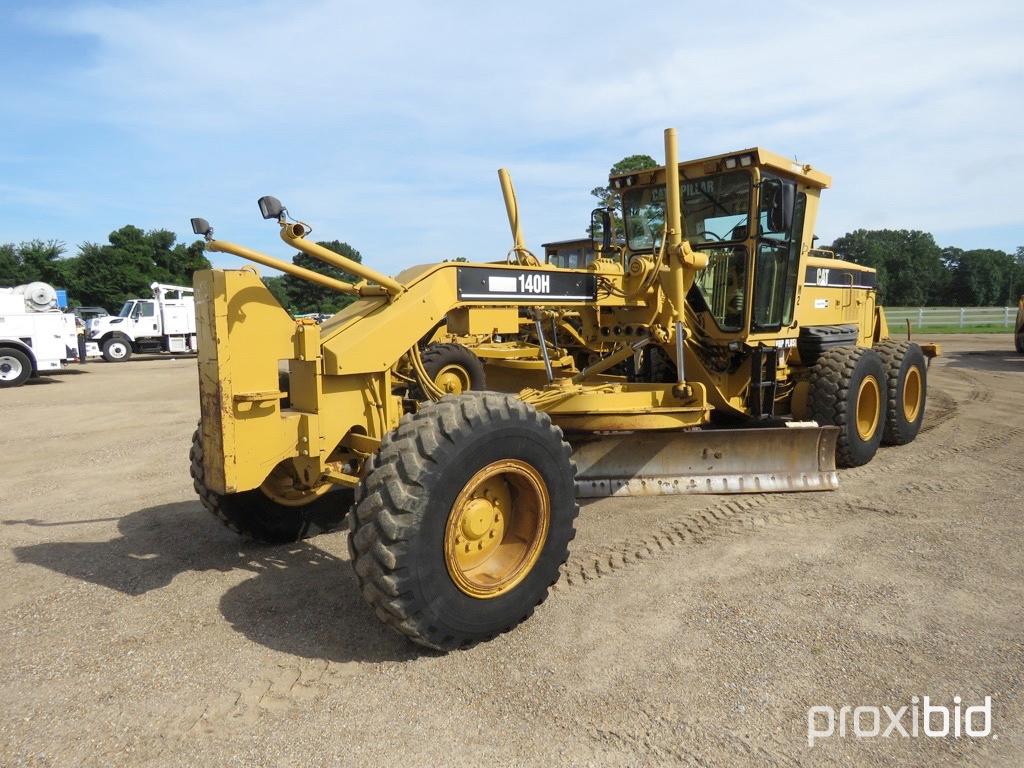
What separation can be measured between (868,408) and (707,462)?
8.09 ft

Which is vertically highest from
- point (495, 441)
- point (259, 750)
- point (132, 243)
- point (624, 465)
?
point (132, 243)

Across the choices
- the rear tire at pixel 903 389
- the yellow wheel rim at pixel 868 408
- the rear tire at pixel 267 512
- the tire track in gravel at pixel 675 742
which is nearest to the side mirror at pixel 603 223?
the yellow wheel rim at pixel 868 408

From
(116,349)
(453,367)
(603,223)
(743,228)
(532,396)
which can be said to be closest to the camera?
(532,396)

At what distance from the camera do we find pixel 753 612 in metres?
3.50

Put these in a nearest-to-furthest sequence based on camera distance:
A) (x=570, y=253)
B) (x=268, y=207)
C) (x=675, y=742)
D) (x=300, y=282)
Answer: (x=675, y=742) < (x=268, y=207) < (x=570, y=253) < (x=300, y=282)

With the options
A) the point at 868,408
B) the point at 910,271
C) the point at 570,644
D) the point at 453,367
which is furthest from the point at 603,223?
the point at 910,271

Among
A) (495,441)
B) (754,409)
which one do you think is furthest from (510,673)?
(754,409)

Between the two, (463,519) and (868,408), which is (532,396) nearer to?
(463,519)

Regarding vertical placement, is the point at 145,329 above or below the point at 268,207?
below

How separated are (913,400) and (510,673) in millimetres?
6579

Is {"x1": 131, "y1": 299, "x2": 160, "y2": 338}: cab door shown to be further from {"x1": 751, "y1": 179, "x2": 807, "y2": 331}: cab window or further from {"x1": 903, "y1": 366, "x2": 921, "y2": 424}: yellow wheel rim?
{"x1": 903, "y1": 366, "x2": 921, "y2": 424}: yellow wheel rim

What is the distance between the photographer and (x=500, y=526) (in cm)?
351

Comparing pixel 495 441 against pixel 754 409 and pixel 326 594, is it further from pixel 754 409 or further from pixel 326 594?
pixel 754 409

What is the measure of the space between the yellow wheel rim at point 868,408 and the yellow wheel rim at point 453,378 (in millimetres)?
4102
